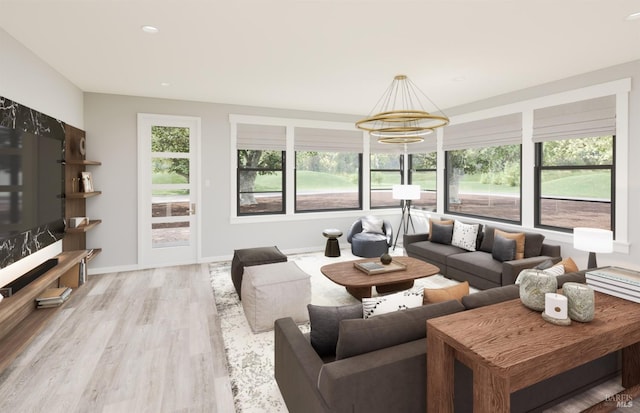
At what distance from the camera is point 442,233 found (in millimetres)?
5301

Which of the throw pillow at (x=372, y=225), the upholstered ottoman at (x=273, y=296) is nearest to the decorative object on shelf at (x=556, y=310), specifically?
the upholstered ottoman at (x=273, y=296)

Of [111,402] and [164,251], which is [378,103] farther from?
[111,402]

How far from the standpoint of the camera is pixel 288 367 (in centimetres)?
197

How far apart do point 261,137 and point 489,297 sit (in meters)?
4.85

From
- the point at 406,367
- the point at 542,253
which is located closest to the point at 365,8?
the point at 406,367

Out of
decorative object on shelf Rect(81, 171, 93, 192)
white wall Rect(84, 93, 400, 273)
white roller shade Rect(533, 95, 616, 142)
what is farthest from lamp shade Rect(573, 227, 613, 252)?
decorative object on shelf Rect(81, 171, 93, 192)

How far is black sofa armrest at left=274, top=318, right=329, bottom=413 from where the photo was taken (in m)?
1.63

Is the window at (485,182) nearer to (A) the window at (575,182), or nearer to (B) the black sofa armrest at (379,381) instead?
(A) the window at (575,182)

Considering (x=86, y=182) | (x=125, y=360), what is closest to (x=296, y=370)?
(x=125, y=360)

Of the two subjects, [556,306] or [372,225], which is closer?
[556,306]

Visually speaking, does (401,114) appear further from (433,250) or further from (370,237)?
(370,237)

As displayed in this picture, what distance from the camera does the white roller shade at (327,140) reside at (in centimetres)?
638

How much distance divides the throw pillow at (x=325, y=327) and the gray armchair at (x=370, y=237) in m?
3.93

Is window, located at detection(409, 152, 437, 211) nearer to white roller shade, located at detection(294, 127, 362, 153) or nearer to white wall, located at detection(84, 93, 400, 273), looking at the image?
white roller shade, located at detection(294, 127, 362, 153)
